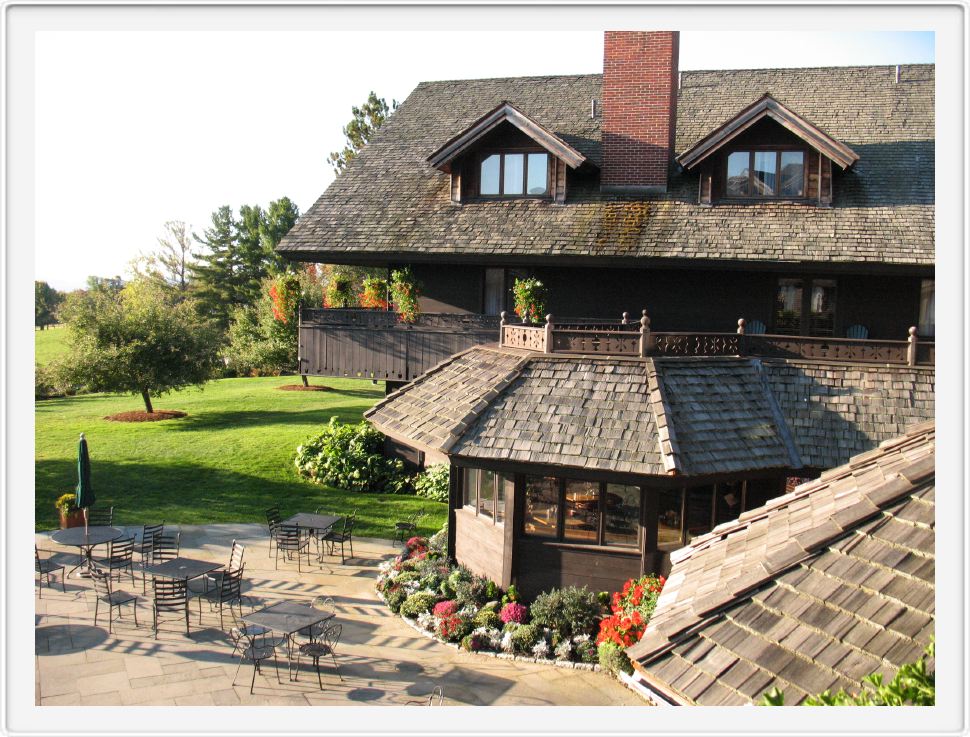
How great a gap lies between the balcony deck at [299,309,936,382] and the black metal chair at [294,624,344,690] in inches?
255

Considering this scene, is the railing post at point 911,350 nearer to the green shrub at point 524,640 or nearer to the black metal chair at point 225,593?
the green shrub at point 524,640

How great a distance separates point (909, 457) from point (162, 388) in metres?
29.0

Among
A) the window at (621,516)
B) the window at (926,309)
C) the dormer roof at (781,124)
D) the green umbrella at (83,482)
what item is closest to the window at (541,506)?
the window at (621,516)

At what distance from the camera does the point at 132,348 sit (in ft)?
97.9

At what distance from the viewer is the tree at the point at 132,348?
29.6m

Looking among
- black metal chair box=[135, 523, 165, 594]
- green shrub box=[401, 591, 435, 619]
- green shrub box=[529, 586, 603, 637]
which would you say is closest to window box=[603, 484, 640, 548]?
green shrub box=[529, 586, 603, 637]

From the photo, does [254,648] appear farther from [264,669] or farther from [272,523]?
[272,523]

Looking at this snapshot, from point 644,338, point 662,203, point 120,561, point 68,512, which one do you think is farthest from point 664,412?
point 68,512

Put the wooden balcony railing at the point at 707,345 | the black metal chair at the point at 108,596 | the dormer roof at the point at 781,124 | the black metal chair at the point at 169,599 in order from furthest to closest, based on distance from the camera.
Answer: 1. the dormer roof at the point at 781,124
2. the wooden balcony railing at the point at 707,345
3. the black metal chair at the point at 108,596
4. the black metal chair at the point at 169,599

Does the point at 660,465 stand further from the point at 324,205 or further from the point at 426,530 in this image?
the point at 324,205

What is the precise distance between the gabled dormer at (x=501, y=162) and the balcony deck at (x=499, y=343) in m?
3.67

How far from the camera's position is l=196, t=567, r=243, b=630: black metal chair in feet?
46.2

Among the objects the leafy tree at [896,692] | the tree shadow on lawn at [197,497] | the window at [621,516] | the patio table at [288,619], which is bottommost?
the patio table at [288,619]
